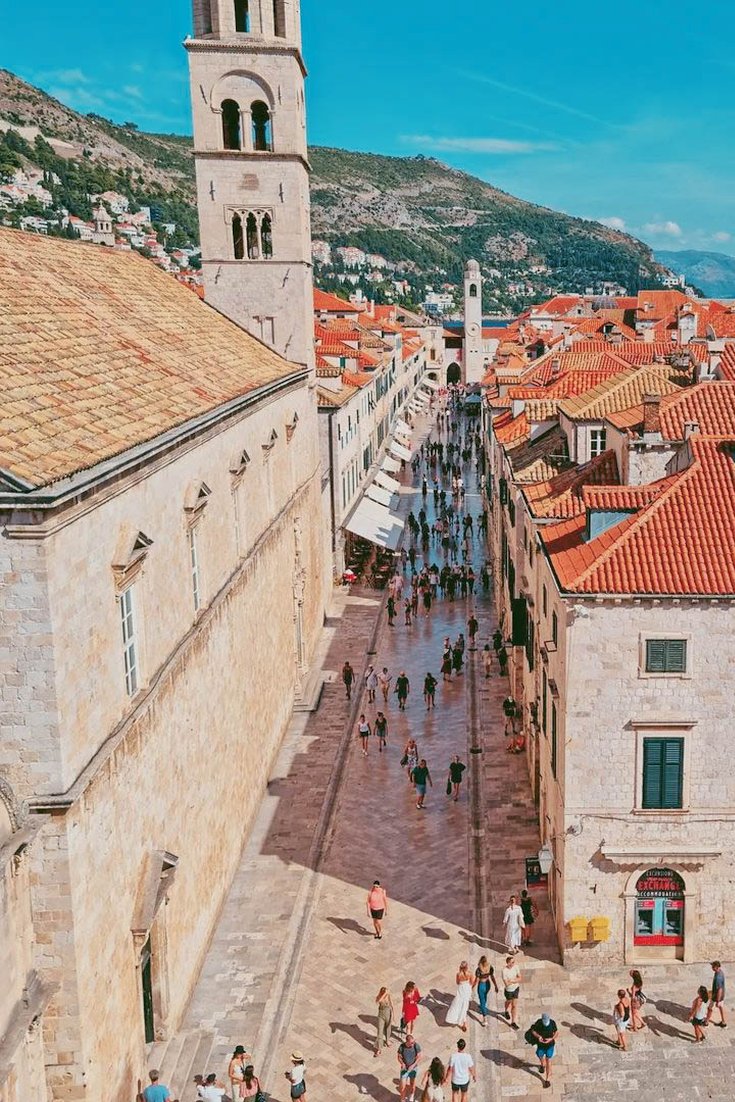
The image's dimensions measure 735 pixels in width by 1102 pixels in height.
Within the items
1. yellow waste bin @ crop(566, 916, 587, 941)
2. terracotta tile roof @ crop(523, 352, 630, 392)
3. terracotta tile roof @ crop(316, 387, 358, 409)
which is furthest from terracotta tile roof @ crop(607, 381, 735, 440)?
terracotta tile roof @ crop(523, 352, 630, 392)

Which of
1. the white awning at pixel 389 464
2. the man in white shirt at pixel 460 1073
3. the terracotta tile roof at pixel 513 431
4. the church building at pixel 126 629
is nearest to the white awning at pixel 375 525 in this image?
the terracotta tile roof at pixel 513 431

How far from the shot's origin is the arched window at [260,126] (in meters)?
31.4

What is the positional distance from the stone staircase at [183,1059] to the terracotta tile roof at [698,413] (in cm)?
1550

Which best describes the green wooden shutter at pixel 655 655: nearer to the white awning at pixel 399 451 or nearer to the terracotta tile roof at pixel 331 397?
the terracotta tile roof at pixel 331 397

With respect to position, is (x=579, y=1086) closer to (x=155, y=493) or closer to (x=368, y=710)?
(x=155, y=493)

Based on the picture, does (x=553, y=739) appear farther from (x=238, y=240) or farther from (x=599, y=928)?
(x=238, y=240)

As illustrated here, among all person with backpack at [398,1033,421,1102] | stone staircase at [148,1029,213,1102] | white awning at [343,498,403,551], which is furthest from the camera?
white awning at [343,498,403,551]

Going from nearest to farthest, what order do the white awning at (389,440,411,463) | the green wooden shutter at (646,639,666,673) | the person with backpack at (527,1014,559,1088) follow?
the person with backpack at (527,1014,559,1088) < the green wooden shutter at (646,639,666,673) < the white awning at (389,440,411,463)

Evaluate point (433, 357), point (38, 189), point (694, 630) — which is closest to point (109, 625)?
point (694, 630)

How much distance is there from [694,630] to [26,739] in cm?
1117

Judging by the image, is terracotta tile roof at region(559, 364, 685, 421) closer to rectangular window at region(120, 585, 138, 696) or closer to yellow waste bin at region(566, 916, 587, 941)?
yellow waste bin at region(566, 916, 587, 941)

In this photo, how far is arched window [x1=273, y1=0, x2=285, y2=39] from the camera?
30656 mm

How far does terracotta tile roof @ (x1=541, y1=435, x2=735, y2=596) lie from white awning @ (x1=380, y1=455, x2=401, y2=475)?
4304cm

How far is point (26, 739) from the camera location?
1119 centimetres
